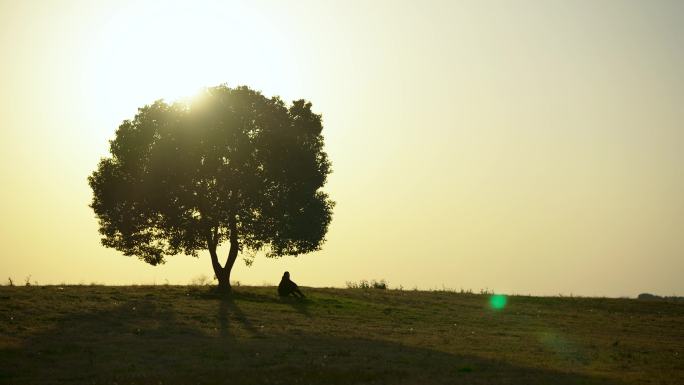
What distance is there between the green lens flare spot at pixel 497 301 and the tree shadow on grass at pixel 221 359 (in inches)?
985

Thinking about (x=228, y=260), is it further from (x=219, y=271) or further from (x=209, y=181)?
(x=209, y=181)

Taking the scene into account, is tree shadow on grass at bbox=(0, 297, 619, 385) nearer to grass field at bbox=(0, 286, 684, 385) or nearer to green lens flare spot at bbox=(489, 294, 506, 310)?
grass field at bbox=(0, 286, 684, 385)

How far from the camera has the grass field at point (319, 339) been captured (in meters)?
30.9

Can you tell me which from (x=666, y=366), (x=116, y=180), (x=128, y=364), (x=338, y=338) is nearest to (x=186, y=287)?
(x=116, y=180)

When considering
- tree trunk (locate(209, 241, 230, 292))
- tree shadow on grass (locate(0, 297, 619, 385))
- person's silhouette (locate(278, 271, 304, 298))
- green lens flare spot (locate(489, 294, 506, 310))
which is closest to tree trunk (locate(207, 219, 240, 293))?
tree trunk (locate(209, 241, 230, 292))

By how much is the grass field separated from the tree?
174 inches

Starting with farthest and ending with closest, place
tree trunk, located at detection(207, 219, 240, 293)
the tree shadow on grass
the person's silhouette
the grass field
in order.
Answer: tree trunk, located at detection(207, 219, 240, 293)
the person's silhouette
the grass field
the tree shadow on grass

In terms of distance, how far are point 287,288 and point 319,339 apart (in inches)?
802

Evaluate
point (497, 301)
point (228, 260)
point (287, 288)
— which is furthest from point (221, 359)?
point (497, 301)

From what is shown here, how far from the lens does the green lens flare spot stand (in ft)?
213

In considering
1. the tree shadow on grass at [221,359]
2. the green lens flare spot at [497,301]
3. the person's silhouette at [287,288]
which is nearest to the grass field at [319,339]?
the tree shadow on grass at [221,359]

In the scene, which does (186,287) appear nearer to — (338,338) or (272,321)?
(272,321)

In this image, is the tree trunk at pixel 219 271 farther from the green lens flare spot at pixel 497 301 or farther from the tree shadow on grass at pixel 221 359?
the green lens flare spot at pixel 497 301

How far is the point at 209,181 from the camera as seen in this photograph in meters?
64.0
